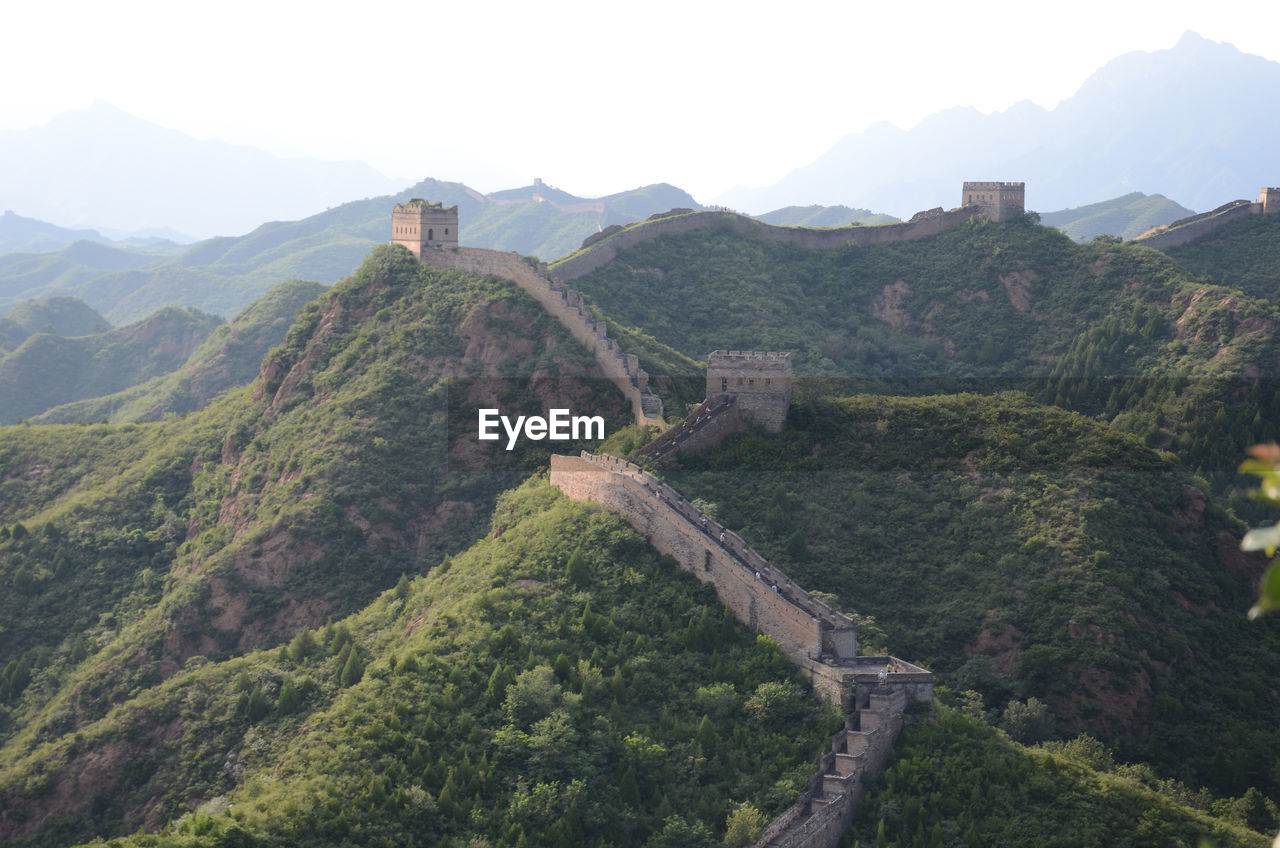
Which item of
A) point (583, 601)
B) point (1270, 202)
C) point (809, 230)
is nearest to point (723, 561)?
point (583, 601)

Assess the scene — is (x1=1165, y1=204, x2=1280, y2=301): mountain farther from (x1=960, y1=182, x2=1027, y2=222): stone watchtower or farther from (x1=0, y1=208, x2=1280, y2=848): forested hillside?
(x1=0, y1=208, x2=1280, y2=848): forested hillside

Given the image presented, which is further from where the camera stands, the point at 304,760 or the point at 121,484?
the point at 121,484

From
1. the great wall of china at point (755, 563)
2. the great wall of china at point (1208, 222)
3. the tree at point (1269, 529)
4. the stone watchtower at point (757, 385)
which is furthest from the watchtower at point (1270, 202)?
the tree at point (1269, 529)

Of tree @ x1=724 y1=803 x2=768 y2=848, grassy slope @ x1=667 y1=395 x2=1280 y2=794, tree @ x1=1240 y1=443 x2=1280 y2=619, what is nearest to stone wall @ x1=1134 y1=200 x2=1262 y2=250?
grassy slope @ x1=667 y1=395 x2=1280 y2=794

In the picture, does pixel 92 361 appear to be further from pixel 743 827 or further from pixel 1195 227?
pixel 743 827

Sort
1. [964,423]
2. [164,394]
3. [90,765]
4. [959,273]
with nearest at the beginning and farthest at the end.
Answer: [90,765] < [964,423] < [959,273] < [164,394]

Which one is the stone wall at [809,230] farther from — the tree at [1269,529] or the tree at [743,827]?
the tree at [1269,529]

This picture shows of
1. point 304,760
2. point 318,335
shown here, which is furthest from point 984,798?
point 318,335

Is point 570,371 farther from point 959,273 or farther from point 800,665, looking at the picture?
point 959,273
